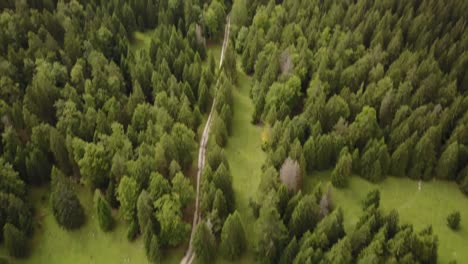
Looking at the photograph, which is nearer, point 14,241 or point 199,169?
point 14,241

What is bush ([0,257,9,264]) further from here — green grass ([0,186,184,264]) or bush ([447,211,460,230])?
bush ([447,211,460,230])

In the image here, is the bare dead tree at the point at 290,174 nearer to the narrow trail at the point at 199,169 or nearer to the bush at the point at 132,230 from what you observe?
the narrow trail at the point at 199,169

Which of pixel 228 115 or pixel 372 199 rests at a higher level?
pixel 228 115

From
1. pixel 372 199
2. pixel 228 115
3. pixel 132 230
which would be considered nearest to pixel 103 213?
pixel 132 230

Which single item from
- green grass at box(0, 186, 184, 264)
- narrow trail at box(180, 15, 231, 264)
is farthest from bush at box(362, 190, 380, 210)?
green grass at box(0, 186, 184, 264)

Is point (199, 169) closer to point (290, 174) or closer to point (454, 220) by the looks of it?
point (290, 174)

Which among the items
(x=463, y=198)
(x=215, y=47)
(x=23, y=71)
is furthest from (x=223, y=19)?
(x=463, y=198)

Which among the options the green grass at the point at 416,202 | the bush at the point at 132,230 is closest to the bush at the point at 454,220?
the green grass at the point at 416,202
